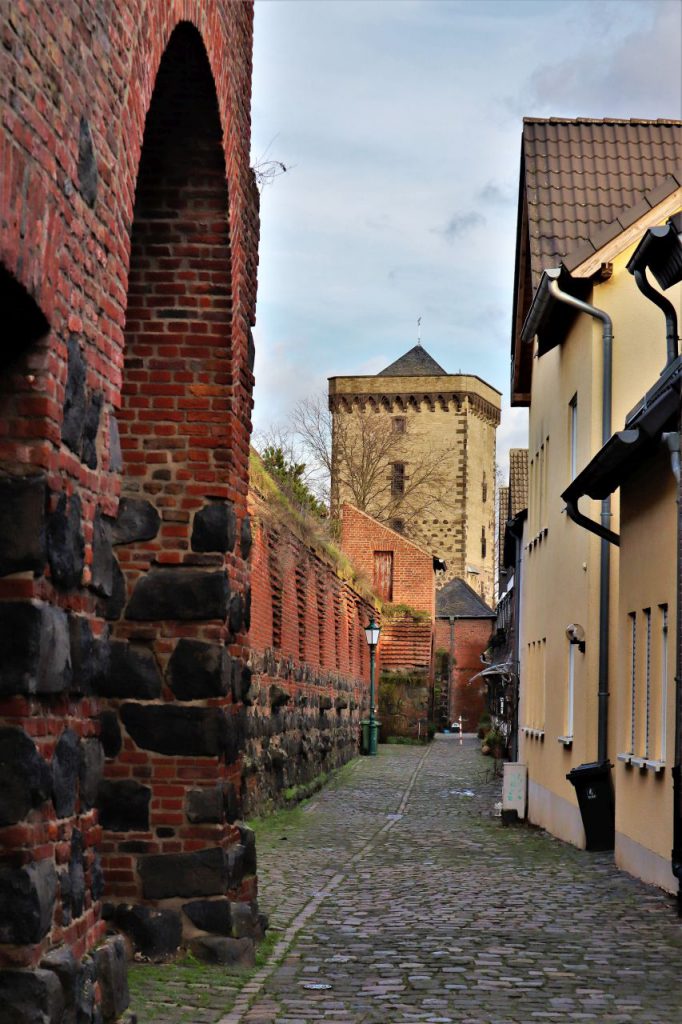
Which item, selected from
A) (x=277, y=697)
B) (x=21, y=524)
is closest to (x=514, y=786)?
(x=277, y=697)

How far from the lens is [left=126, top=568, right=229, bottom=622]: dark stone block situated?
8.66 m

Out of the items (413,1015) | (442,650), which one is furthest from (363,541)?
(413,1015)

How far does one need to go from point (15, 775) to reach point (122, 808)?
366 centimetres

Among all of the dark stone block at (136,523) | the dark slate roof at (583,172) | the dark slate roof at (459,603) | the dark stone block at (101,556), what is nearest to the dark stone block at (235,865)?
the dark stone block at (136,523)

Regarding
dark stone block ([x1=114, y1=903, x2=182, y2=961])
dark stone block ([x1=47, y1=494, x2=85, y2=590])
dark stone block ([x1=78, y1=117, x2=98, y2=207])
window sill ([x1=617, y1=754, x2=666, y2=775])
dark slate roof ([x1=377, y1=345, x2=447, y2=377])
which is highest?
dark slate roof ([x1=377, y1=345, x2=447, y2=377])

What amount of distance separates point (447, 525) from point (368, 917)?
61.0m

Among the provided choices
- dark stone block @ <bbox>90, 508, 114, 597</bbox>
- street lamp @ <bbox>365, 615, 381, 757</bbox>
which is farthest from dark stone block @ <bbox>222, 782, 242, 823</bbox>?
street lamp @ <bbox>365, 615, 381, 757</bbox>

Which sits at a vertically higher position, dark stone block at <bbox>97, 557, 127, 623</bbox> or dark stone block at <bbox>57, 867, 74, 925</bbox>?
dark stone block at <bbox>97, 557, 127, 623</bbox>

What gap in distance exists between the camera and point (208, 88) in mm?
8344

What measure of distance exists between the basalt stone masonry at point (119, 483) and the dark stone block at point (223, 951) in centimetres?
7

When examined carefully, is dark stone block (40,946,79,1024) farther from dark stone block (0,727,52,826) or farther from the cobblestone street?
the cobblestone street

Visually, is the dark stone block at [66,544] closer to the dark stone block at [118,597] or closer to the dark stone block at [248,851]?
the dark stone block at [118,597]

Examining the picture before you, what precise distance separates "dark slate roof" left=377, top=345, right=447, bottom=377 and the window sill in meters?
62.2

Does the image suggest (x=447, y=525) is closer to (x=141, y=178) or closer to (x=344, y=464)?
(x=344, y=464)
